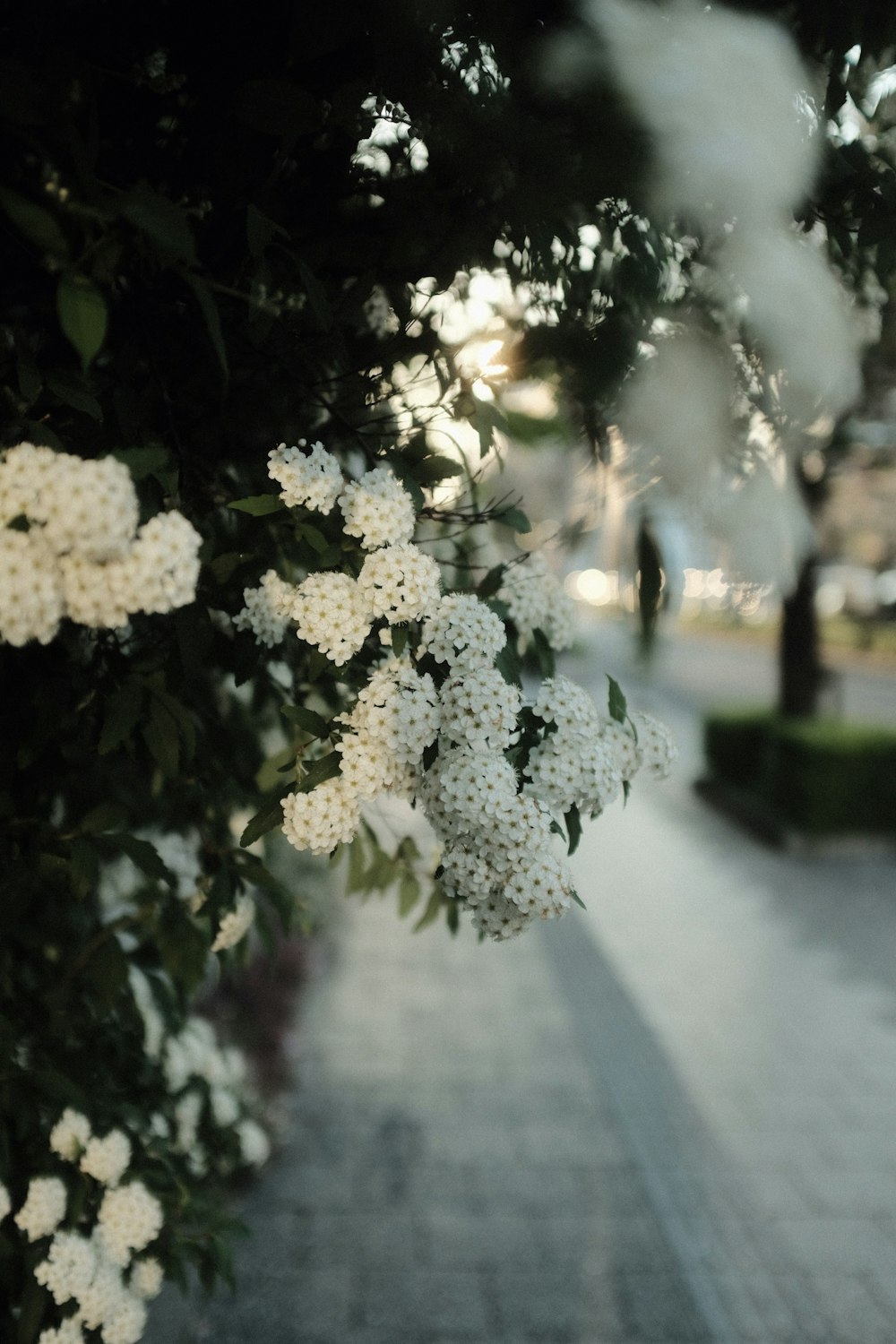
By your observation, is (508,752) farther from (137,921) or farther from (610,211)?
(137,921)

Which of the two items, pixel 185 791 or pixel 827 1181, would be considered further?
pixel 827 1181

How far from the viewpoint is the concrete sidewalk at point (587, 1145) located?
9.87ft

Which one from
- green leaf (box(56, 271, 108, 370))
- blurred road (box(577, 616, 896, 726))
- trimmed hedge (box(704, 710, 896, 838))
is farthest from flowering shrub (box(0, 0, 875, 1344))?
blurred road (box(577, 616, 896, 726))

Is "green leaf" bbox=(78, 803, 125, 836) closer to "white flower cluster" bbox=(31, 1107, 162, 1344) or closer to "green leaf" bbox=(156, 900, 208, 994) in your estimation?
"green leaf" bbox=(156, 900, 208, 994)

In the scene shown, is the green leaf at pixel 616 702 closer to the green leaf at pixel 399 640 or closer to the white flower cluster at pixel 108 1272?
the green leaf at pixel 399 640

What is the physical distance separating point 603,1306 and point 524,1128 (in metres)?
0.96

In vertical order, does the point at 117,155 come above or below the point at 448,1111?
above

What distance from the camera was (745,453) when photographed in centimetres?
142

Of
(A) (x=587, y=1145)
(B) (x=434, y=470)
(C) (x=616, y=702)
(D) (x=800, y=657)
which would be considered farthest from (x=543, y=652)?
(D) (x=800, y=657)

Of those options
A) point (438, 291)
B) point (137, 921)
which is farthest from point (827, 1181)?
point (438, 291)

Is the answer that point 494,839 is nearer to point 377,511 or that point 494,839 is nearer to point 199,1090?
point 377,511

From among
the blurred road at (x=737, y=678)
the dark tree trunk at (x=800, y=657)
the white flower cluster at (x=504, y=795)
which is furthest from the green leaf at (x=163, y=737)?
the blurred road at (x=737, y=678)

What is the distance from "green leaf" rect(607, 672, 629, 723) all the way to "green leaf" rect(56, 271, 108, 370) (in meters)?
0.89

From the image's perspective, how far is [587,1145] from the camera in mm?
3842
